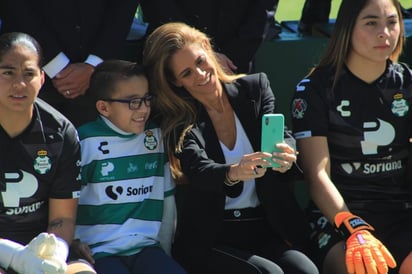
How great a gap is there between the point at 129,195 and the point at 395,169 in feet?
4.03

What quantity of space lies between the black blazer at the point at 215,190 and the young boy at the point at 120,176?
0.15 metres

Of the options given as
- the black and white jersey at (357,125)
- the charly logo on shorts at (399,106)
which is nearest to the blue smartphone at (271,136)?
the black and white jersey at (357,125)

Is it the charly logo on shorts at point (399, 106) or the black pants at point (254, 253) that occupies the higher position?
the charly logo on shorts at point (399, 106)

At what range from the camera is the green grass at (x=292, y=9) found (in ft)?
28.2

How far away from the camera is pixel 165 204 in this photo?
3996mm

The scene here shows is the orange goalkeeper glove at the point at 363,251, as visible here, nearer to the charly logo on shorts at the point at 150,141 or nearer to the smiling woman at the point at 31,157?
the charly logo on shorts at the point at 150,141

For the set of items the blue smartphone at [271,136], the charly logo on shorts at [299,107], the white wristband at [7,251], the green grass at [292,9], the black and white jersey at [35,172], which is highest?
the blue smartphone at [271,136]

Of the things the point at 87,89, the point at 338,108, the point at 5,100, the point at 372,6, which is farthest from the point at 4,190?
the point at 372,6

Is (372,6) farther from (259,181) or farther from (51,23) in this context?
(51,23)

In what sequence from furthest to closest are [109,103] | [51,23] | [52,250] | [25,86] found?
[51,23] < [109,103] < [25,86] < [52,250]

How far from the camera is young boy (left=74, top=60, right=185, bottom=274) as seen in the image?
12.5 feet

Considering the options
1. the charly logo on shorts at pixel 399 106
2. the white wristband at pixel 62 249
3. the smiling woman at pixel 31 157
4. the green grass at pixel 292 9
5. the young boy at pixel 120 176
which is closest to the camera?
the white wristband at pixel 62 249

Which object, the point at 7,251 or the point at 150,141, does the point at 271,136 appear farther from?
A: the point at 7,251

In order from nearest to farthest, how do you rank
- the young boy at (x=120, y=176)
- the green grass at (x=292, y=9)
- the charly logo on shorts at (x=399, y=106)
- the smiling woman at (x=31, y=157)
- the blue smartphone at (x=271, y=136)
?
the smiling woman at (x=31, y=157)
the blue smartphone at (x=271, y=136)
the young boy at (x=120, y=176)
the charly logo on shorts at (x=399, y=106)
the green grass at (x=292, y=9)
